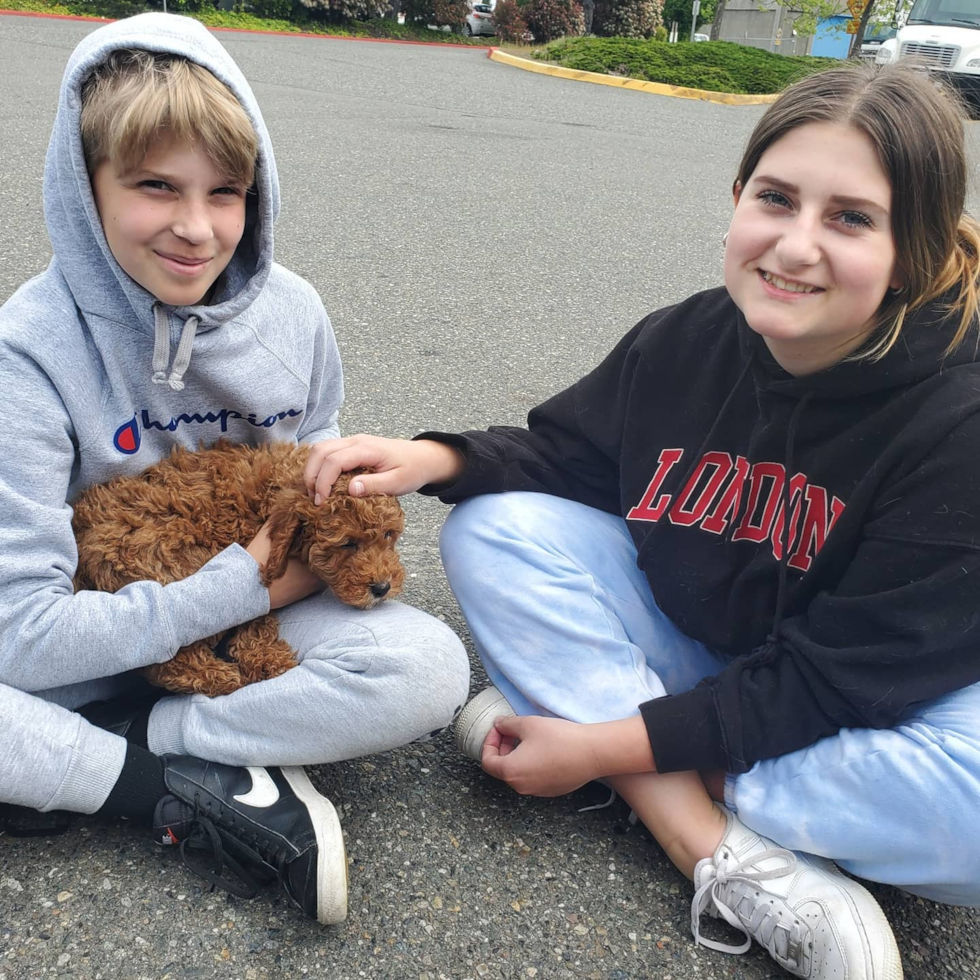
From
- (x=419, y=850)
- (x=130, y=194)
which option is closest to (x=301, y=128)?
(x=130, y=194)

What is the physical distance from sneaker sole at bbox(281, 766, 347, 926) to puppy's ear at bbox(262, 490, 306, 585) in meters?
0.45

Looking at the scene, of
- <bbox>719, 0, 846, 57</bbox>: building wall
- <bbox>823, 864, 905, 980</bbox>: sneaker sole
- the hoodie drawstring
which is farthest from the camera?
<bbox>719, 0, 846, 57</bbox>: building wall

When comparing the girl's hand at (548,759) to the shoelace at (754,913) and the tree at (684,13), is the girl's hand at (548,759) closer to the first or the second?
the shoelace at (754,913)

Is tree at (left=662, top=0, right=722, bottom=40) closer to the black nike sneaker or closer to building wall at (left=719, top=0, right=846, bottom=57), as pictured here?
building wall at (left=719, top=0, right=846, bottom=57)

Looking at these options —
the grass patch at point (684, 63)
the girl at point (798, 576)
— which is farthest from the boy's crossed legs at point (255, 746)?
the grass patch at point (684, 63)

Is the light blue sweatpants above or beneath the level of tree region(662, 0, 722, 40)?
beneath

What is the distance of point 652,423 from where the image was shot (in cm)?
239

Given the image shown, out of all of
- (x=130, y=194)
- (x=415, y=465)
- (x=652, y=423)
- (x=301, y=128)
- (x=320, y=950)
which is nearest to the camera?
(x=320, y=950)

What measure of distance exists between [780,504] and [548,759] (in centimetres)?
73

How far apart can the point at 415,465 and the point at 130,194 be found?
0.80 meters

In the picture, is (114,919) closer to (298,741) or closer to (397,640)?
(298,741)

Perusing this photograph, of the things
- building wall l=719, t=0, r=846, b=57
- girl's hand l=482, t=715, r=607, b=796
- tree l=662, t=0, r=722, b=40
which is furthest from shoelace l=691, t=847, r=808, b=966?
tree l=662, t=0, r=722, b=40

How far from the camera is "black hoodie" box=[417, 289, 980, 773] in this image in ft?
6.07

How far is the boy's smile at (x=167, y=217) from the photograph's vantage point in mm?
1977
